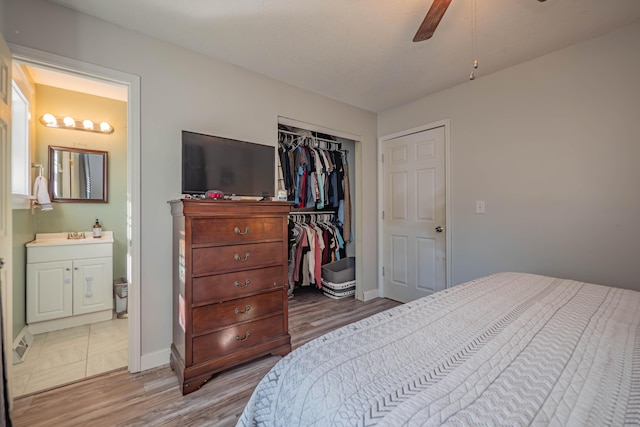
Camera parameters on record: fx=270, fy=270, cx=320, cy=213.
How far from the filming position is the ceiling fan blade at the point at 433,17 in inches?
50.8

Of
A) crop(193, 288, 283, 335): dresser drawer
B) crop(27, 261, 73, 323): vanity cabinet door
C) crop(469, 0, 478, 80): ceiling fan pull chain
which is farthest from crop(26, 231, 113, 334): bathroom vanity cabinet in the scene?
crop(469, 0, 478, 80): ceiling fan pull chain

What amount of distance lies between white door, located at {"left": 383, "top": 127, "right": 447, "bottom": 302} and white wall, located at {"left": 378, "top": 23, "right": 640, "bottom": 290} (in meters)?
0.18

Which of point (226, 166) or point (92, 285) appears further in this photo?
point (92, 285)

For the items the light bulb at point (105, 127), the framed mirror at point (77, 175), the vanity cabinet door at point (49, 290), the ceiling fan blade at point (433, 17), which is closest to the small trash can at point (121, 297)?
the vanity cabinet door at point (49, 290)

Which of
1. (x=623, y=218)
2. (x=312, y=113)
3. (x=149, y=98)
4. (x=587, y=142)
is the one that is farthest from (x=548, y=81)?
(x=149, y=98)

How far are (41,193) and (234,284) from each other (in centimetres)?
220

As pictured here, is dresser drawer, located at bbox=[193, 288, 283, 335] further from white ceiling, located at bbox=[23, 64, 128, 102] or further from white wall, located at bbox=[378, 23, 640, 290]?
white ceiling, located at bbox=[23, 64, 128, 102]

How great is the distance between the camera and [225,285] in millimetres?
1767

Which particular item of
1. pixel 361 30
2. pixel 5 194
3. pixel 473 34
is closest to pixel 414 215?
pixel 473 34

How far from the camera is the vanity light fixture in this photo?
8.75 ft

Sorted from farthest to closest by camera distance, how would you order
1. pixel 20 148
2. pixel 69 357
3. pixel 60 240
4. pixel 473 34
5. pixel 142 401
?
pixel 60 240, pixel 20 148, pixel 69 357, pixel 473 34, pixel 142 401

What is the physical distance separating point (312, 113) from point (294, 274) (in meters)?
1.86

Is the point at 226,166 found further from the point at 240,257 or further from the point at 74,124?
the point at 74,124

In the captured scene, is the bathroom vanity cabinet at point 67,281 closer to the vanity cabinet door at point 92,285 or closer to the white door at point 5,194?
the vanity cabinet door at point 92,285
